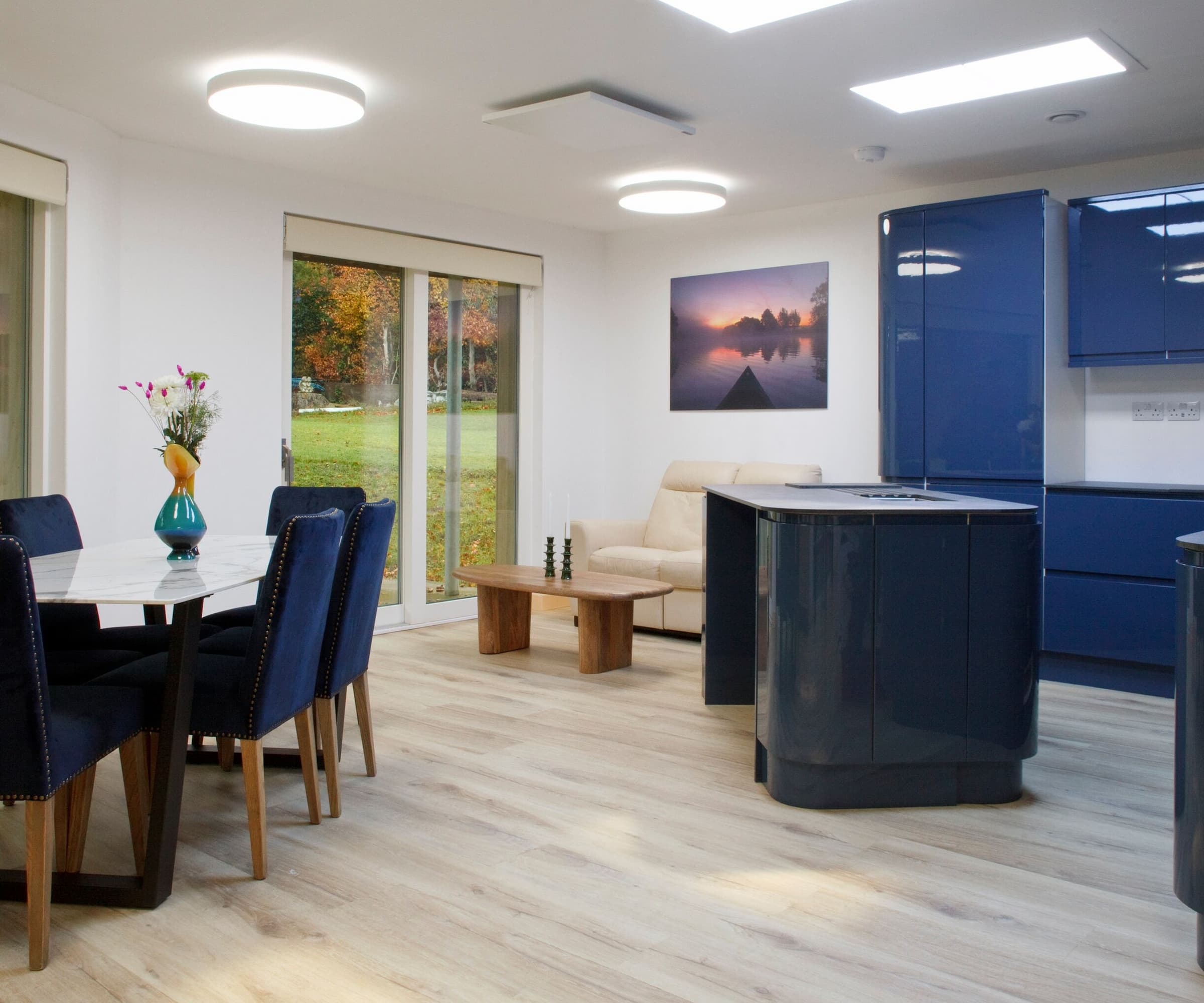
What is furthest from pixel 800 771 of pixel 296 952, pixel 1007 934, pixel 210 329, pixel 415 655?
pixel 210 329

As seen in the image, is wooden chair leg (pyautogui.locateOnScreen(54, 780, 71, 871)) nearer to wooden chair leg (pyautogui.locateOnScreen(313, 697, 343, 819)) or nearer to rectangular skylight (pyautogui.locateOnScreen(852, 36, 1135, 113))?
wooden chair leg (pyautogui.locateOnScreen(313, 697, 343, 819))

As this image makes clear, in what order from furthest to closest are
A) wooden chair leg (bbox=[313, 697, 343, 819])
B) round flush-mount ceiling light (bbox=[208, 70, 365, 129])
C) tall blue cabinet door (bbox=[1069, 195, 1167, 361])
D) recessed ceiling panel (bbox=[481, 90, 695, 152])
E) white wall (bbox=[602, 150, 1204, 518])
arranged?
white wall (bbox=[602, 150, 1204, 518]) < tall blue cabinet door (bbox=[1069, 195, 1167, 361]) < recessed ceiling panel (bbox=[481, 90, 695, 152]) < round flush-mount ceiling light (bbox=[208, 70, 365, 129]) < wooden chair leg (bbox=[313, 697, 343, 819])

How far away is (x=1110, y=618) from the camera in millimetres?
4602

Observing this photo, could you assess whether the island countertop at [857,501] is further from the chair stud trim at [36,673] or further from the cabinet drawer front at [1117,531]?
the chair stud trim at [36,673]

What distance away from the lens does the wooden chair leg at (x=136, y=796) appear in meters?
2.51

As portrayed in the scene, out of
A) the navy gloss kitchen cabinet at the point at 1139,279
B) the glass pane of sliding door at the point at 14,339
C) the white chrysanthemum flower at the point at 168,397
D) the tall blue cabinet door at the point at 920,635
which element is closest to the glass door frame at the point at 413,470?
the glass pane of sliding door at the point at 14,339

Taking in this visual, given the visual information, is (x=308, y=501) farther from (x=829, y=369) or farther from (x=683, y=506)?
(x=829, y=369)

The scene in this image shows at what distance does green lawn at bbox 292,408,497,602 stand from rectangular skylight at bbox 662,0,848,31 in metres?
3.24

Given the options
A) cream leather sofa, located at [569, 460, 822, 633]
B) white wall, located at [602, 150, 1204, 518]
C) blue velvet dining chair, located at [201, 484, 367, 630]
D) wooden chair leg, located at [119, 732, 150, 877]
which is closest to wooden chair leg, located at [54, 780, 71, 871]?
wooden chair leg, located at [119, 732, 150, 877]

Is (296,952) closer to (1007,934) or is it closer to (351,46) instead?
(1007,934)

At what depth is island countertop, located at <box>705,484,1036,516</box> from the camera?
296 centimetres

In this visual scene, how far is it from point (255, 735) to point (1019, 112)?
3.80 m

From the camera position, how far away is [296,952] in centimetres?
217

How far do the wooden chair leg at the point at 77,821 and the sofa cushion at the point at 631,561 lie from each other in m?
3.38
